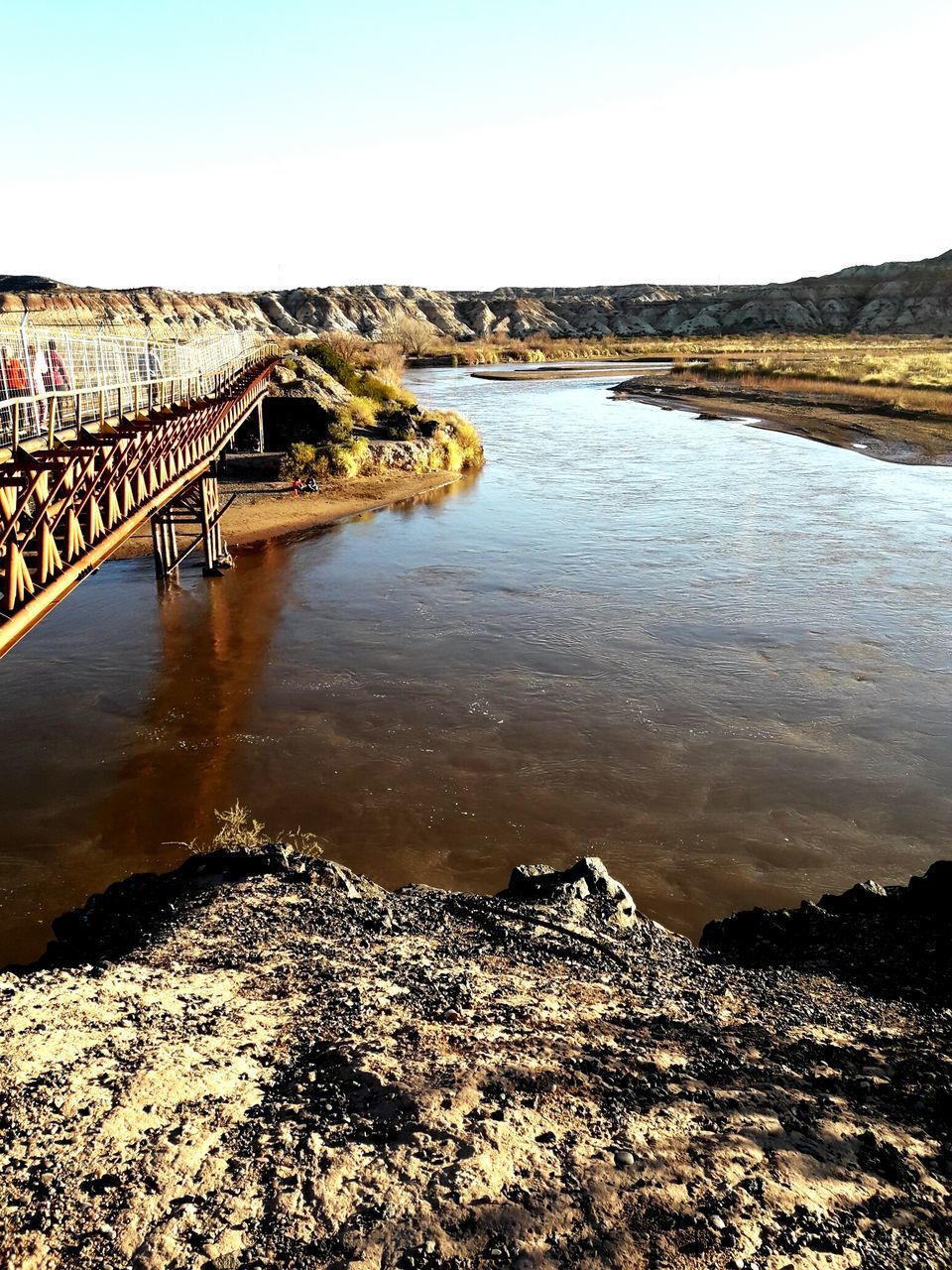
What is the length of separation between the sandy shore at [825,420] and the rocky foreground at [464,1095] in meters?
34.7

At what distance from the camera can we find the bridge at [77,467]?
741 centimetres

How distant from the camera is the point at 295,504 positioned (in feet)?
91.0

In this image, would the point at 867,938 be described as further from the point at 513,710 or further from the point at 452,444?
the point at 452,444

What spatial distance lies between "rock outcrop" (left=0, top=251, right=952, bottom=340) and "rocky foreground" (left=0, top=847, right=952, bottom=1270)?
360 ft

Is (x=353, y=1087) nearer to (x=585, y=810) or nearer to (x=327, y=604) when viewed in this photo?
(x=585, y=810)

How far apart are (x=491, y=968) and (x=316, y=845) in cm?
378

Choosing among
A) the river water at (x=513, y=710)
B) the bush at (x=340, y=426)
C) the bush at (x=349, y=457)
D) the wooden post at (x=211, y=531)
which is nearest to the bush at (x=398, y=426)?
the bush at (x=340, y=426)

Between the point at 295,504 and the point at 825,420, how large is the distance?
30.9m

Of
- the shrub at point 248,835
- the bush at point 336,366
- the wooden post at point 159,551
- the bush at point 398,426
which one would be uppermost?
the bush at point 336,366

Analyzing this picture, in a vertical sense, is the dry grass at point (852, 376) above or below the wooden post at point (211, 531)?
above

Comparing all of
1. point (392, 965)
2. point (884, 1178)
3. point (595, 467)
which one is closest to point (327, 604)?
point (392, 965)

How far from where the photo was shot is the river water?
9.48 meters

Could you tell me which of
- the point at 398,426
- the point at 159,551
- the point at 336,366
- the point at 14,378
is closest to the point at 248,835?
the point at 14,378

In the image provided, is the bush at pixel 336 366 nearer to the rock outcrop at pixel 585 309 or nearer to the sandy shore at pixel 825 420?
the sandy shore at pixel 825 420
